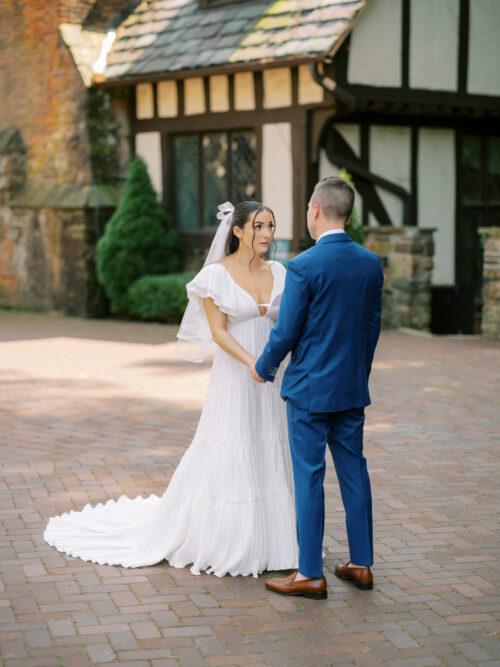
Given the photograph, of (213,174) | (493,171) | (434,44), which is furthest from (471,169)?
(213,174)

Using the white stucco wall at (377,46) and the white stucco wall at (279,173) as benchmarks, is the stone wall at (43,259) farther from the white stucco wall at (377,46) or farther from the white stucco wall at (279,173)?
the white stucco wall at (377,46)

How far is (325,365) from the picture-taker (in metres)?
4.41

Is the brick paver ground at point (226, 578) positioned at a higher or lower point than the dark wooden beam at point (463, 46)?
lower

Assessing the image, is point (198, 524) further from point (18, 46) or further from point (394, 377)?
point (18, 46)

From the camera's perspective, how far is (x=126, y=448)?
739 centimetres

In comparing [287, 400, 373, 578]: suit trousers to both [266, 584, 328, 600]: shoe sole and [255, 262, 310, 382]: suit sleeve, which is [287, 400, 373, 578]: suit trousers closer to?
[266, 584, 328, 600]: shoe sole

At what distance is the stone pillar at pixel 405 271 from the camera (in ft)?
46.0

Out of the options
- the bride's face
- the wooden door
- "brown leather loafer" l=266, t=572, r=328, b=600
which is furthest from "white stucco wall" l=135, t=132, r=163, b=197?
"brown leather loafer" l=266, t=572, r=328, b=600

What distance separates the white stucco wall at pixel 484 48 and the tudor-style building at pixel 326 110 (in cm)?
2

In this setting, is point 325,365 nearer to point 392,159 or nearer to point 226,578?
point 226,578

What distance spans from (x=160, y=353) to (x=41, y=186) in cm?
598

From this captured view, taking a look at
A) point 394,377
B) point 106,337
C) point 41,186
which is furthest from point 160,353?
point 41,186

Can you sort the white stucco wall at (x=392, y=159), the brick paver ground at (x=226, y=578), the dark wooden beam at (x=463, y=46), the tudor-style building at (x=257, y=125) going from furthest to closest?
1. the dark wooden beam at (x=463, y=46)
2. the white stucco wall at (x=392, y=159)
3. the tudor-style building at (x=257, y=125)
4. the brick paver ground at (x=226, y=578)

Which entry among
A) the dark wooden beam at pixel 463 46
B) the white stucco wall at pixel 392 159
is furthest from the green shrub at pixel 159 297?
the dark wooden beam at pixel 463 46
